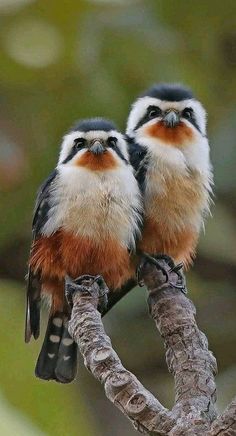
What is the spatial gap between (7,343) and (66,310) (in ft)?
0.39

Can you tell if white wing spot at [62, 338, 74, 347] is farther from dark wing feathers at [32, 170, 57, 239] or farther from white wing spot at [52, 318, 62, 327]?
dark wing feathers at [32, 170, 57, 239]

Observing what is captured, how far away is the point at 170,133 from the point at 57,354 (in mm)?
440

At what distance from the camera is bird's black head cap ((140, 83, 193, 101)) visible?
6.23 feet

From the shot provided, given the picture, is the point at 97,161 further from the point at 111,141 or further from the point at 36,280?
the point at 36,280

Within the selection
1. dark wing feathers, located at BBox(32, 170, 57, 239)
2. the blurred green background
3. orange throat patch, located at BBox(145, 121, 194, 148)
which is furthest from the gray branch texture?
the blurred green background

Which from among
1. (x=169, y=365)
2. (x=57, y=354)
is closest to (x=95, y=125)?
(x=57, y=354)

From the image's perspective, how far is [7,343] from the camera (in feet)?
5.90

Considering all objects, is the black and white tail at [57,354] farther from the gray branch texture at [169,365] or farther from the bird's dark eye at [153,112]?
the bird's dark eye at [153,112]

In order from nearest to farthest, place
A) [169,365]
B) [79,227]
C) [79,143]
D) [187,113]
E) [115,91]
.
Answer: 1. [169,365]
2. [79,227]
3. [79,143]
4. [187,113]
5. [115,91]

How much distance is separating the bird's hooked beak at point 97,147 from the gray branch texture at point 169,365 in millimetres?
257

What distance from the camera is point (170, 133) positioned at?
191 centimetres

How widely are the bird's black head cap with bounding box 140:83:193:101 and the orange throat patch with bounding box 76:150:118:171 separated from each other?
0.67 ft

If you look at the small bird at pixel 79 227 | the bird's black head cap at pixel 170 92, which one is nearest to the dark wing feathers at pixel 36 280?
the small bird at pixel 79 227

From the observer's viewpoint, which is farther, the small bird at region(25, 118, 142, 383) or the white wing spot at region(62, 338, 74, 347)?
the white wing spot at region(62, 338, 74, 347)
